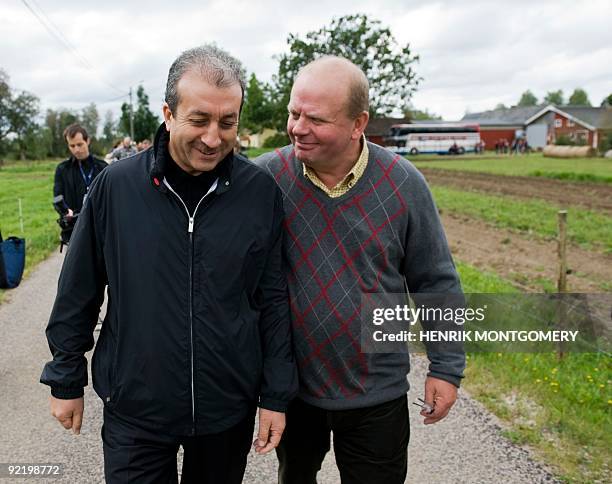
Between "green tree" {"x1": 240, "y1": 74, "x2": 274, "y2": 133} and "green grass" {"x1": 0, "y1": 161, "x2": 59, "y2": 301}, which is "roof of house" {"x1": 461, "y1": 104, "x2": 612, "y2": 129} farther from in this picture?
"green grass" {"x1": 0, "y1": 161, "x2": 59, "y2": 301}

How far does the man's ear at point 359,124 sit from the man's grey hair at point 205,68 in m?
0.54

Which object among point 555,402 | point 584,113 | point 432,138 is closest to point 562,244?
point 555,402

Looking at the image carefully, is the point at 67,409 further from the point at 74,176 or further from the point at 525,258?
the point at 525,258

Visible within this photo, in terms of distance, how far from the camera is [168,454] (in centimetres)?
235

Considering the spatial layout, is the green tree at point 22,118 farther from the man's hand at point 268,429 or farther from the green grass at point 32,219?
the man's hand at point 268,429

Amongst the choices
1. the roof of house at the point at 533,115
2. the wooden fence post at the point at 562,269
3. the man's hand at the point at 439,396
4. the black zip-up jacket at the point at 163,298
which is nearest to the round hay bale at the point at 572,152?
the roof of house at the point at 533,115

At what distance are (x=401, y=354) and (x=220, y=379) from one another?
33.0 inches

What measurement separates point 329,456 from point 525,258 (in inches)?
349

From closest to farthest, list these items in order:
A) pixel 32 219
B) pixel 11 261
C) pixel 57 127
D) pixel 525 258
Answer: pixel 11 261
pixel 525 258
pixel 32 219
pixel 57 127

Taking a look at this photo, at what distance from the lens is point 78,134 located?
727 centimetres

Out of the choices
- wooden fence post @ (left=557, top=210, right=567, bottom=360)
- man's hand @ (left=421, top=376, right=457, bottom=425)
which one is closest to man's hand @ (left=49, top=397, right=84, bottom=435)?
man's hand @ (left=421, top=376, right=457, bottom=425)

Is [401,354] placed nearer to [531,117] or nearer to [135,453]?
[135,453]

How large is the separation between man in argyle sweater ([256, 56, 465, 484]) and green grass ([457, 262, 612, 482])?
5.94ft

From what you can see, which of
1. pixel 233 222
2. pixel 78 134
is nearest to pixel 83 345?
pixel 233 222
